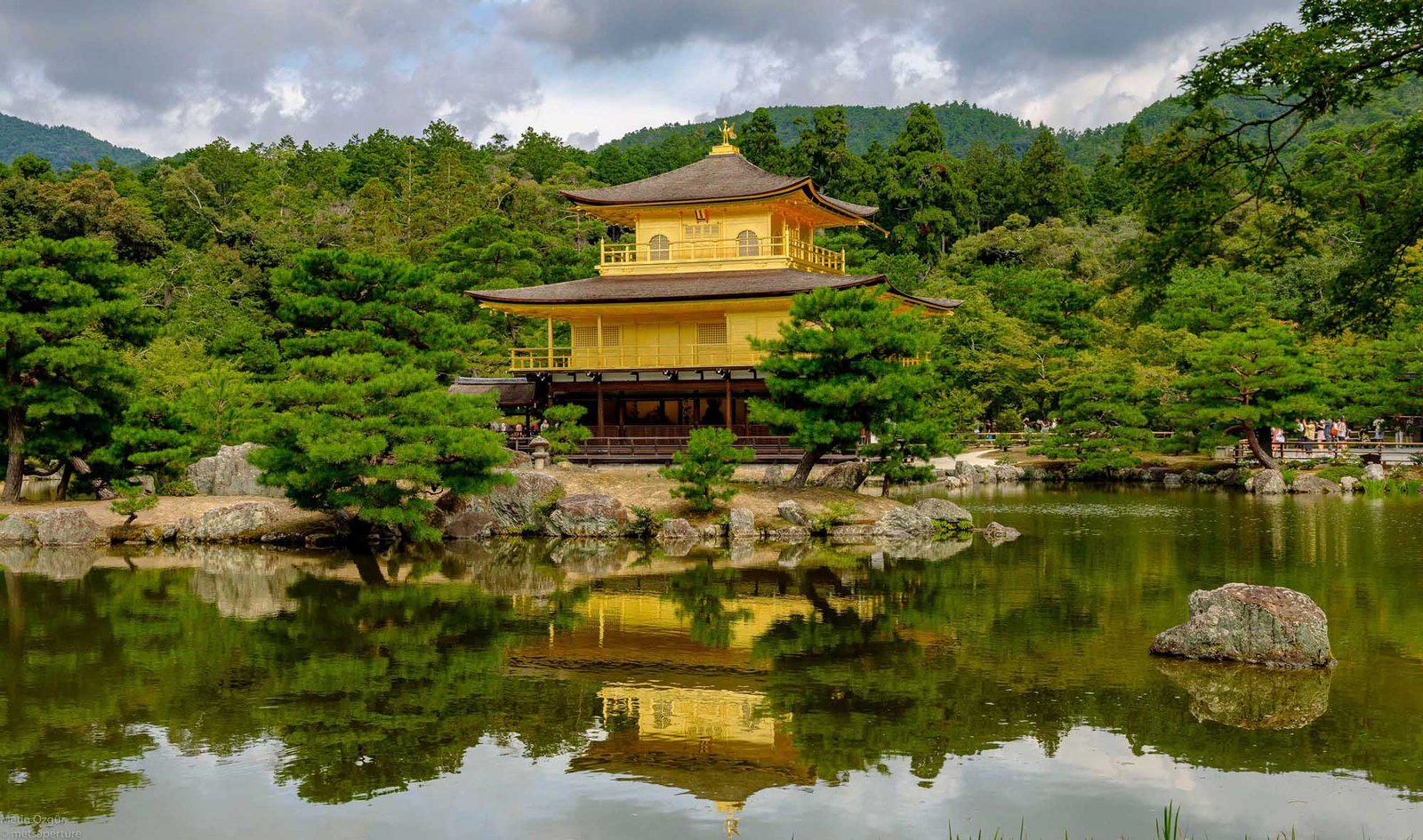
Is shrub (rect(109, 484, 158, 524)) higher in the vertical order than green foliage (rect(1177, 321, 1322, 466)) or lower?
lower

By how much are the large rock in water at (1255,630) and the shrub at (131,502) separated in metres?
19.3

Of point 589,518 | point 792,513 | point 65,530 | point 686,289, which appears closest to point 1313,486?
point 792,513

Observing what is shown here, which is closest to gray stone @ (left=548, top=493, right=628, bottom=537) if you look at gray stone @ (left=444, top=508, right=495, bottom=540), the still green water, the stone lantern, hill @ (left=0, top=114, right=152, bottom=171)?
gray stone @ (left=444, top=508, right=495, bottom=540)

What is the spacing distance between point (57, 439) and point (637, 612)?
16.1m

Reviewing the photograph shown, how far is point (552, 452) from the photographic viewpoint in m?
29.5

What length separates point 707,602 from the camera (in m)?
15.7

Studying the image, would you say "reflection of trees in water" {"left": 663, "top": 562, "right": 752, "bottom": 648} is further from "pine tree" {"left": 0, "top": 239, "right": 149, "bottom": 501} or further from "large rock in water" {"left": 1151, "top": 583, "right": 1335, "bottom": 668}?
"pine tree" {"left": 0, "top": 239, "right": 149, "bottom": 501}

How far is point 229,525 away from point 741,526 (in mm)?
10201

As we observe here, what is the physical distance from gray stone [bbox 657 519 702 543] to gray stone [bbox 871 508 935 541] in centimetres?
356

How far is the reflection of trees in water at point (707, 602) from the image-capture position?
537 inches

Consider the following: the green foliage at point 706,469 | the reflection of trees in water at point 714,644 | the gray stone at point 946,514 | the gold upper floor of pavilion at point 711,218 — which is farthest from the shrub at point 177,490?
the gray stone at point 946,514

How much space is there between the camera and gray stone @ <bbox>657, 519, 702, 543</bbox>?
22.9m

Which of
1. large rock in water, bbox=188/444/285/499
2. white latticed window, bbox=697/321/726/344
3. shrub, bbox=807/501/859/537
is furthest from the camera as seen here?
white latticed window, bbox=697/321/726/344

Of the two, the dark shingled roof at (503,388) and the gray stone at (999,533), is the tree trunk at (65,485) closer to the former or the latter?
the dark shingled roof at (503,388)
